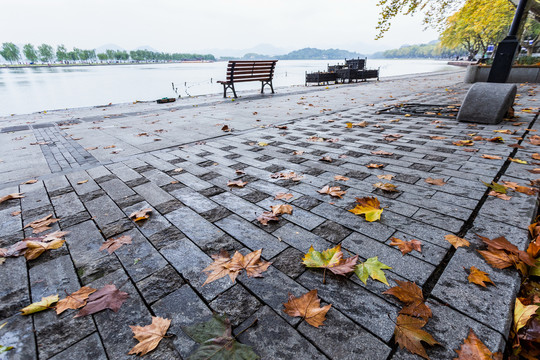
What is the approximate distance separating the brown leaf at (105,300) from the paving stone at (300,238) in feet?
3.29

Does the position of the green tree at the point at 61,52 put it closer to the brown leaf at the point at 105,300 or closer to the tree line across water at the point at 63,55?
the tree line across water at the point at 63,55

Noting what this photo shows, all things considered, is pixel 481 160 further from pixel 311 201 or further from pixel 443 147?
pixel 311 201

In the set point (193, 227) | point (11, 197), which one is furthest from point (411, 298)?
point (11, 197)

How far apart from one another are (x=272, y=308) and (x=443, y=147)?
330cm

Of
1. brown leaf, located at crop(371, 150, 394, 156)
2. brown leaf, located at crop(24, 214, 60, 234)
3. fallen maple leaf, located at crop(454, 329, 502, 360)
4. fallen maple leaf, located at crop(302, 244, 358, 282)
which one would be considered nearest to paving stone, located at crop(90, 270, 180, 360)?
fallen maple leaf, located at crop(302, 244, 358, 282)

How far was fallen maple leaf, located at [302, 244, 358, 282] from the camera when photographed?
147 centimetres

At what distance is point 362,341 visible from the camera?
112 cm

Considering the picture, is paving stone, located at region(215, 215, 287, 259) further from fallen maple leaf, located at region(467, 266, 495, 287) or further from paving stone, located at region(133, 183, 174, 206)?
fallen maple leaf, located at region(467, 266, 495, 287)

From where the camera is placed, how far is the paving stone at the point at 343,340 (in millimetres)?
1073

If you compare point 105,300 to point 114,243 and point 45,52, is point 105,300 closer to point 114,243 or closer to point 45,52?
point 114,243

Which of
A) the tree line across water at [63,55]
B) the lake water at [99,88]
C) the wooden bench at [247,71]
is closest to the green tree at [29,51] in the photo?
the tree line across water at [63,55]

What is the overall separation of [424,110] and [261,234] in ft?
18.6

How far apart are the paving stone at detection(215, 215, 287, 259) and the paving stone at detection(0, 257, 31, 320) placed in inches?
45.9

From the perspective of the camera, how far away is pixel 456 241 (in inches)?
65.2
